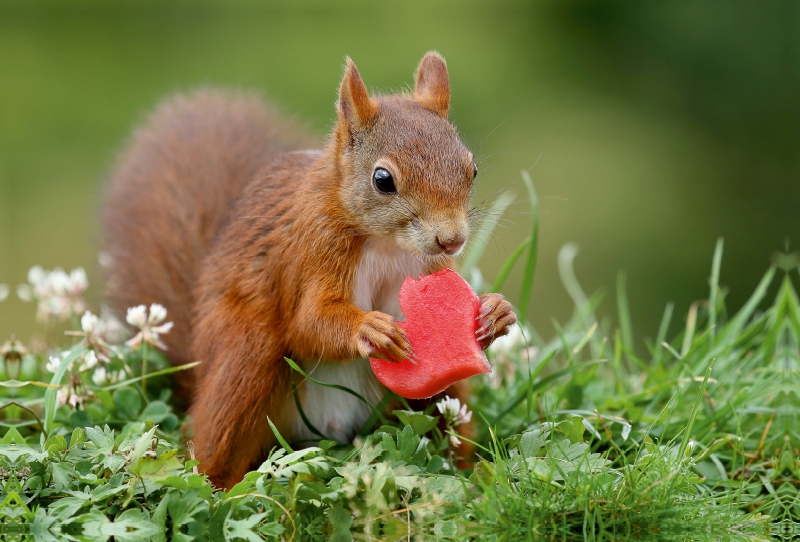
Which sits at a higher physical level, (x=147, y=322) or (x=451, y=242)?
(x=451, y=242)

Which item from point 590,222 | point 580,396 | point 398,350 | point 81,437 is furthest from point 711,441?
point 590,222

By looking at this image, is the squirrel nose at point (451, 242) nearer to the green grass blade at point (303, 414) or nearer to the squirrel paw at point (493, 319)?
the squirrel paw at point (493, 319)

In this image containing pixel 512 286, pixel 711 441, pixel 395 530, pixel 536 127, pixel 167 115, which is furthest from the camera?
pixel 536 127

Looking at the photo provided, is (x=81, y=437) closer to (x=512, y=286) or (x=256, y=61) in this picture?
(x=512, y=286)

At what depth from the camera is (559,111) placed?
268 inches

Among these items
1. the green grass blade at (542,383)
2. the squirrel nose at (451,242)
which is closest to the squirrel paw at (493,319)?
the squirrel nose at (451,242)

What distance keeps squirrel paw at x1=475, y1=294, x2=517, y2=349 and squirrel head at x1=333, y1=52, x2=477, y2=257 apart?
137mm

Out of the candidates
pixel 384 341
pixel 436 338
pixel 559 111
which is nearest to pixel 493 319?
pixel 436 338

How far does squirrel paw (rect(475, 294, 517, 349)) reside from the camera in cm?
188

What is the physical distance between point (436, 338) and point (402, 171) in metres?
0.36

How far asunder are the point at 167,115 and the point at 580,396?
163cm

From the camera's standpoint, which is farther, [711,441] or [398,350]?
[711,441]

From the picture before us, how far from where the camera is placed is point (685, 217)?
5645 mm

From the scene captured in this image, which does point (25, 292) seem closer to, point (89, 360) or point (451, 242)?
point (89, 360)
